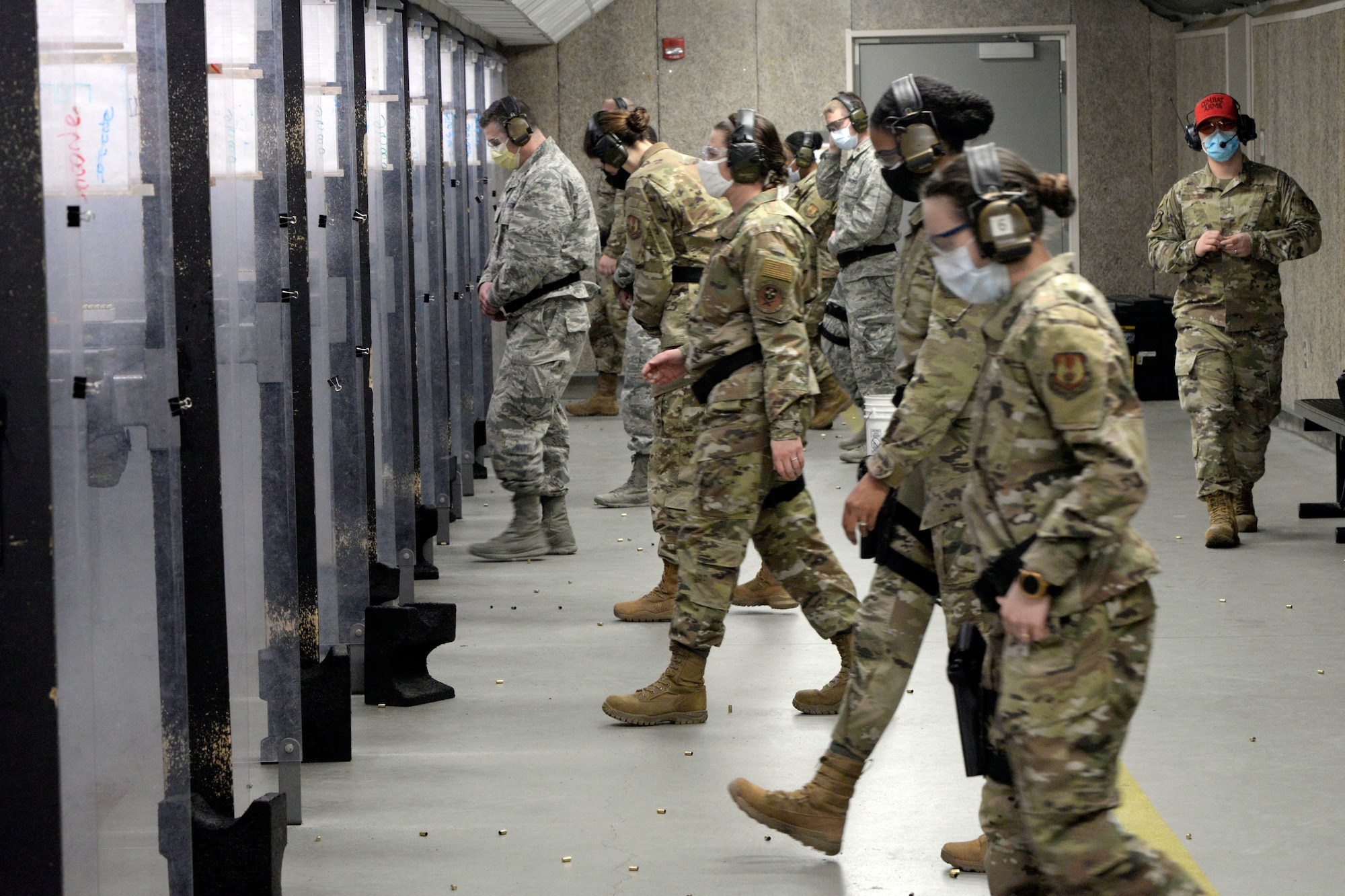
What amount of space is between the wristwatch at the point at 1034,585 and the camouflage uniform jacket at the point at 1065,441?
0.04ft

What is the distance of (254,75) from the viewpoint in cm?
344

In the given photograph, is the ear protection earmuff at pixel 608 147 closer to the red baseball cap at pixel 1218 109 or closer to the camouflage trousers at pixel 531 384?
the camouflage trousers at pixel 531 384

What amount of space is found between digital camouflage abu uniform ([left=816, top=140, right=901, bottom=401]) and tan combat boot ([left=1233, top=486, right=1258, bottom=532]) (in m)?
2.08

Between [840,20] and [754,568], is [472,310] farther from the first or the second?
[840,20]

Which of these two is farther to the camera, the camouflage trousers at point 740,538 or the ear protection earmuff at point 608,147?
the ear protection earmuff at point 608,147

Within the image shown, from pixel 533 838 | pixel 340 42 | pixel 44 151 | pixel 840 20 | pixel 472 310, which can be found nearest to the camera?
pixel 44 151

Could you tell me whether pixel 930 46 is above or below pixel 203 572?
above

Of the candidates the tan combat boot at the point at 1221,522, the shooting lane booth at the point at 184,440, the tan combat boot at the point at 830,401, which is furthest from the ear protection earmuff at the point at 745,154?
the tan combat boot at the point at 1221,522

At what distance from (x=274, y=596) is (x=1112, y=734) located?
2.01 metres

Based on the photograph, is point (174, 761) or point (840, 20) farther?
point (840, 20)

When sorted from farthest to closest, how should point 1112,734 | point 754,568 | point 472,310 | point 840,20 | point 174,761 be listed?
point 840,20 → point 472,310 → point 754,568 → point 174,761 → point 1112,734

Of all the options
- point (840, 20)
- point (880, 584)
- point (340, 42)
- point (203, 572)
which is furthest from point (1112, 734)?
point (840, 20)

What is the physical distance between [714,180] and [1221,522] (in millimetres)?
3296

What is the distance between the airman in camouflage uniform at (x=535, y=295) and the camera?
19.9 feet
